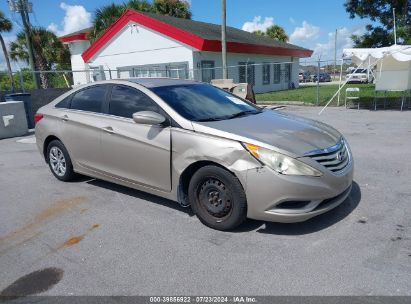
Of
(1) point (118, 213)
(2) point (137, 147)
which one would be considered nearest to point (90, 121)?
(2) point (137, 147)

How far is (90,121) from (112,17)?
2352cm

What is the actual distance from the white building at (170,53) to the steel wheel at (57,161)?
12.0m

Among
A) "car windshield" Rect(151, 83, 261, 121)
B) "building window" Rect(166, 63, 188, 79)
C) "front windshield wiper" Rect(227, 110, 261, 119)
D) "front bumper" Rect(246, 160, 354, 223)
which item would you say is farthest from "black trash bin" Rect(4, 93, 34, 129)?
"front bumper" Rect(246, 160, 354, 223)

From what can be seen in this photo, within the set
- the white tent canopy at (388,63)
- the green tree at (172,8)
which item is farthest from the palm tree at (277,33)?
the white tent canopy at (388,63)

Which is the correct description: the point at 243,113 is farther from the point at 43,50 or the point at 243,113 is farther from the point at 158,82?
the point at 43,50

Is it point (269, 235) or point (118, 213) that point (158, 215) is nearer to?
point (118, 213)

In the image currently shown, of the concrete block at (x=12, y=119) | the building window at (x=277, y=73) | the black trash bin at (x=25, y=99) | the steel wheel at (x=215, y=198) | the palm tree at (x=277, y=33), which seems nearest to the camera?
the steel wheel at (x=215, y=198)

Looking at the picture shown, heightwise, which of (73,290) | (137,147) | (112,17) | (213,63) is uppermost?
(112,17)

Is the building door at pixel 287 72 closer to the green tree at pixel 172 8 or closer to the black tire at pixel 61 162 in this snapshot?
the green tree at pixel 172 8

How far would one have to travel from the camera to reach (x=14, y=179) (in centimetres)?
616

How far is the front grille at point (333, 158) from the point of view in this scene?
3.53m

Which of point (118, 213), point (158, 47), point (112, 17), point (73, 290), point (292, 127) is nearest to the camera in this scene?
point (73, 290)

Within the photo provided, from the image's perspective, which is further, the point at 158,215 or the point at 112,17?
the point at 112,17

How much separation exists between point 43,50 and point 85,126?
2434cm
